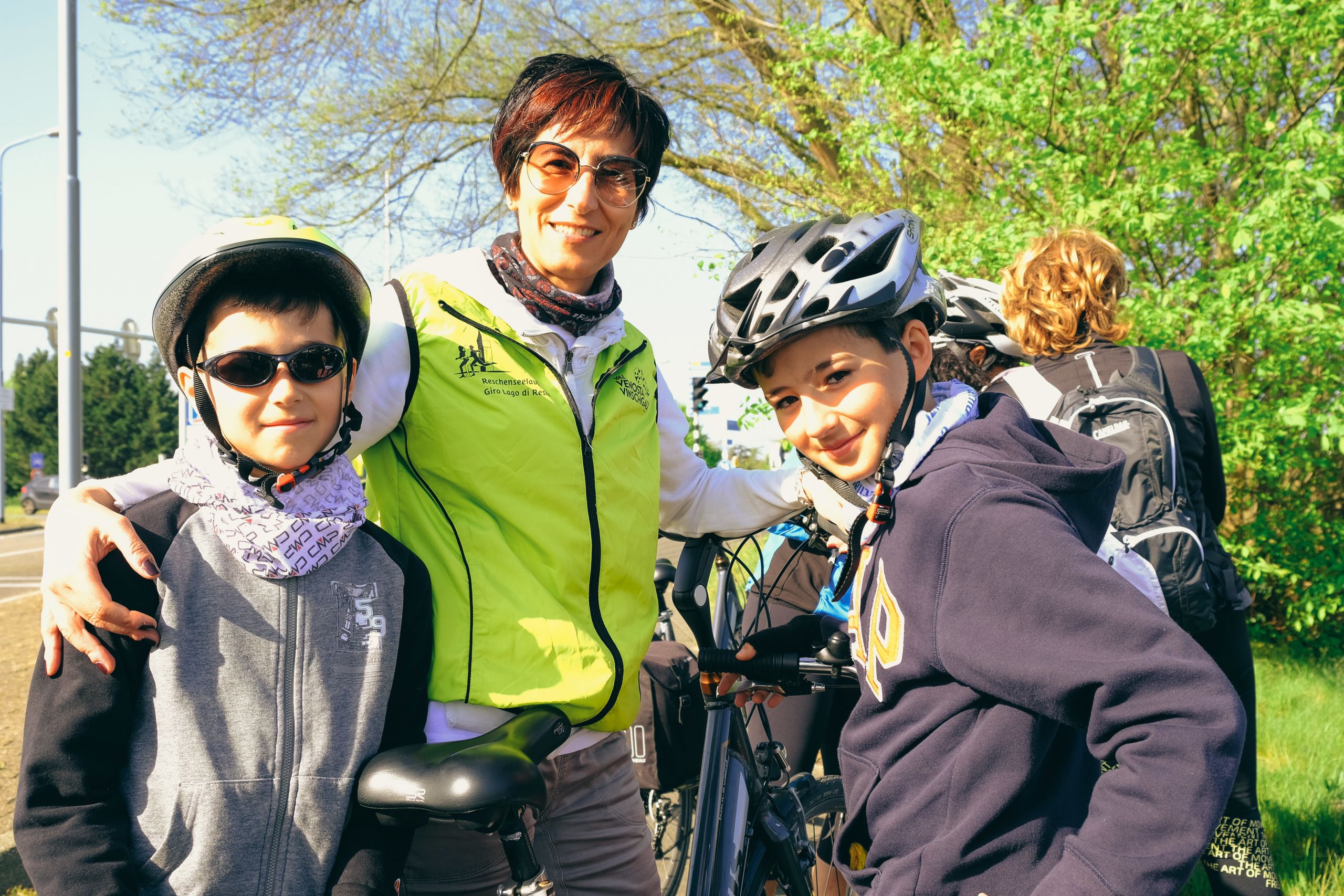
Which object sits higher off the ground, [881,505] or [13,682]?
[881,505]

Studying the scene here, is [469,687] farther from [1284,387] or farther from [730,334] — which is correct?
[1284,387]

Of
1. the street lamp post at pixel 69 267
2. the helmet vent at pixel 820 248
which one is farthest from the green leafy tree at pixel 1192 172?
the street lamp post at pixel 69 267

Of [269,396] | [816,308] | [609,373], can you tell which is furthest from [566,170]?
[269,396]

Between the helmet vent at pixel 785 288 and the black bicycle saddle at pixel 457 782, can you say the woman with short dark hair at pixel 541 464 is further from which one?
the helmet vent at pixel 785 288

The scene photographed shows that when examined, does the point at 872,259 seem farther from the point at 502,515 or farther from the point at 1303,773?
the point at 1303,773

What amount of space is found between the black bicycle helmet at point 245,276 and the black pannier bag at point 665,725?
173 centimetres

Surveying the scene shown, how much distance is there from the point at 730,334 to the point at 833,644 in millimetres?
899

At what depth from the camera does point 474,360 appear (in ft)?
Answer: 6.63

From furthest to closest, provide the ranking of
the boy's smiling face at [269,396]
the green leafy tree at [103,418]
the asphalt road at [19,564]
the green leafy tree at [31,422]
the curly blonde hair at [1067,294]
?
the green leafy tree at [31,422] < the green leafy tree at [103,418] < the asphalt road at [19,564] < the curly blonde hair at [1067,294] < the boy's smiling face at [269,396]

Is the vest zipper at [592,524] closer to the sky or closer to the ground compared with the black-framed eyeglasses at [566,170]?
closer to the ground

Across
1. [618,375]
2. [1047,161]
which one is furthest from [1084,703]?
[1047,161]

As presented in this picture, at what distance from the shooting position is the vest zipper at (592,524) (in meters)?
2.05

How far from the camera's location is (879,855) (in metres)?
1.67

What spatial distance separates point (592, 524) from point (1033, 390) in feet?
6.05
